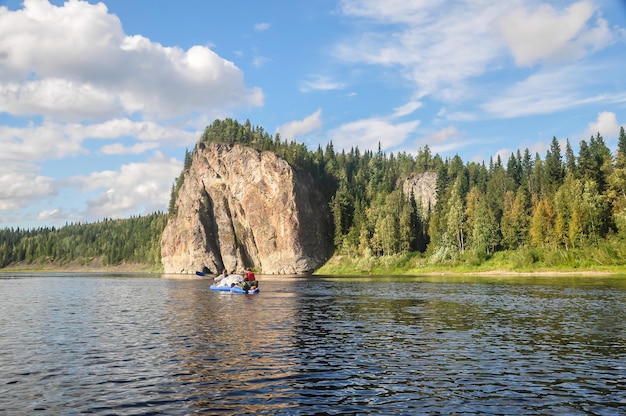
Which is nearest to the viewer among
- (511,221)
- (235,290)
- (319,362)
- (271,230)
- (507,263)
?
(319,362)

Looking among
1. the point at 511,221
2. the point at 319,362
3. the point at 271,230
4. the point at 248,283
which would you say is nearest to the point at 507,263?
the point at 511,221

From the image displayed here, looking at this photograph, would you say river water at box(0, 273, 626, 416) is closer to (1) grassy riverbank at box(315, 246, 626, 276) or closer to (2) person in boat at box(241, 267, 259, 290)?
(2) person in boat at box(241, 267, 259, 290)

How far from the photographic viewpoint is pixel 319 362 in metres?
24.1

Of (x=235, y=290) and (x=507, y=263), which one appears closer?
(x=235, y=290)

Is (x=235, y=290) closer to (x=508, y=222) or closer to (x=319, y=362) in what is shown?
(x=319, y=362)

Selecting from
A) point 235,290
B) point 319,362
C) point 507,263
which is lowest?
point 319,362

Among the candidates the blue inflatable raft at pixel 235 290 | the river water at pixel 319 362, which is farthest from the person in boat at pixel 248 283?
the river water at pixel 319 362

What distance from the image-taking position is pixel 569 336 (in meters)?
30.3

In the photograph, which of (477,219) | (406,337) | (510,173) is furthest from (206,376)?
(510,173)

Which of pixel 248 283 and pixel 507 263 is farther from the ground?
pixel 248 283

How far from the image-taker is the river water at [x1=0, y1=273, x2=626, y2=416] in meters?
17.2

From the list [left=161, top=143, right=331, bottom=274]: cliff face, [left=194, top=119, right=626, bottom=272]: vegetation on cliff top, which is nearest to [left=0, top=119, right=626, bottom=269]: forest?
[left=194, top=119, right=626, bottom=272]: vegetation on cliff top

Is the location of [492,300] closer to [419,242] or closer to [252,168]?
[419,242]

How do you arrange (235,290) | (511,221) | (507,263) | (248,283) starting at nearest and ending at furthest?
(248,283)
(235,290)
(507,263)
(511,221)
